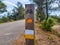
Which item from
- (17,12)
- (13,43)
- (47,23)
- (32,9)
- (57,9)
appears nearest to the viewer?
(32,9)

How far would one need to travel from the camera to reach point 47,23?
1525cm

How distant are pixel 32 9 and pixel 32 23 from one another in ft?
1.21

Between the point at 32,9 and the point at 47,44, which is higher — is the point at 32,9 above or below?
above

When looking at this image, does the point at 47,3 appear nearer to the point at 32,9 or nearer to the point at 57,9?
the point at 57,9

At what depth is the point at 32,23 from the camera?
489 cm

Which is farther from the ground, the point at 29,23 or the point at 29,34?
the point at 29,23

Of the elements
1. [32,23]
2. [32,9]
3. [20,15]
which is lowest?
[20,15]

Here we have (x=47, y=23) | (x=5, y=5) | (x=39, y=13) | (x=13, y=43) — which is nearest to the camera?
(x=13, y=43)

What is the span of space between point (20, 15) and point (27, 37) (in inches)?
2569

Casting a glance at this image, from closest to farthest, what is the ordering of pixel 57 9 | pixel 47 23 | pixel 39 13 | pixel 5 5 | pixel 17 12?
pixel 47 23 < pixel 57 9 < pixel 39 13 < pixel 5 5 < pixel 17 12

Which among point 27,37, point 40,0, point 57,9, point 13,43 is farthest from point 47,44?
point 40,0

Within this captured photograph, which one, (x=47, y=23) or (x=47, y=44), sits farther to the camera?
(x=47, y=23)

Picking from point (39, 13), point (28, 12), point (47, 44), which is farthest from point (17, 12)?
point (28, 12)

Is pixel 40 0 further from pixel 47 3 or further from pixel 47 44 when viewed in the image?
pixel 47 44
